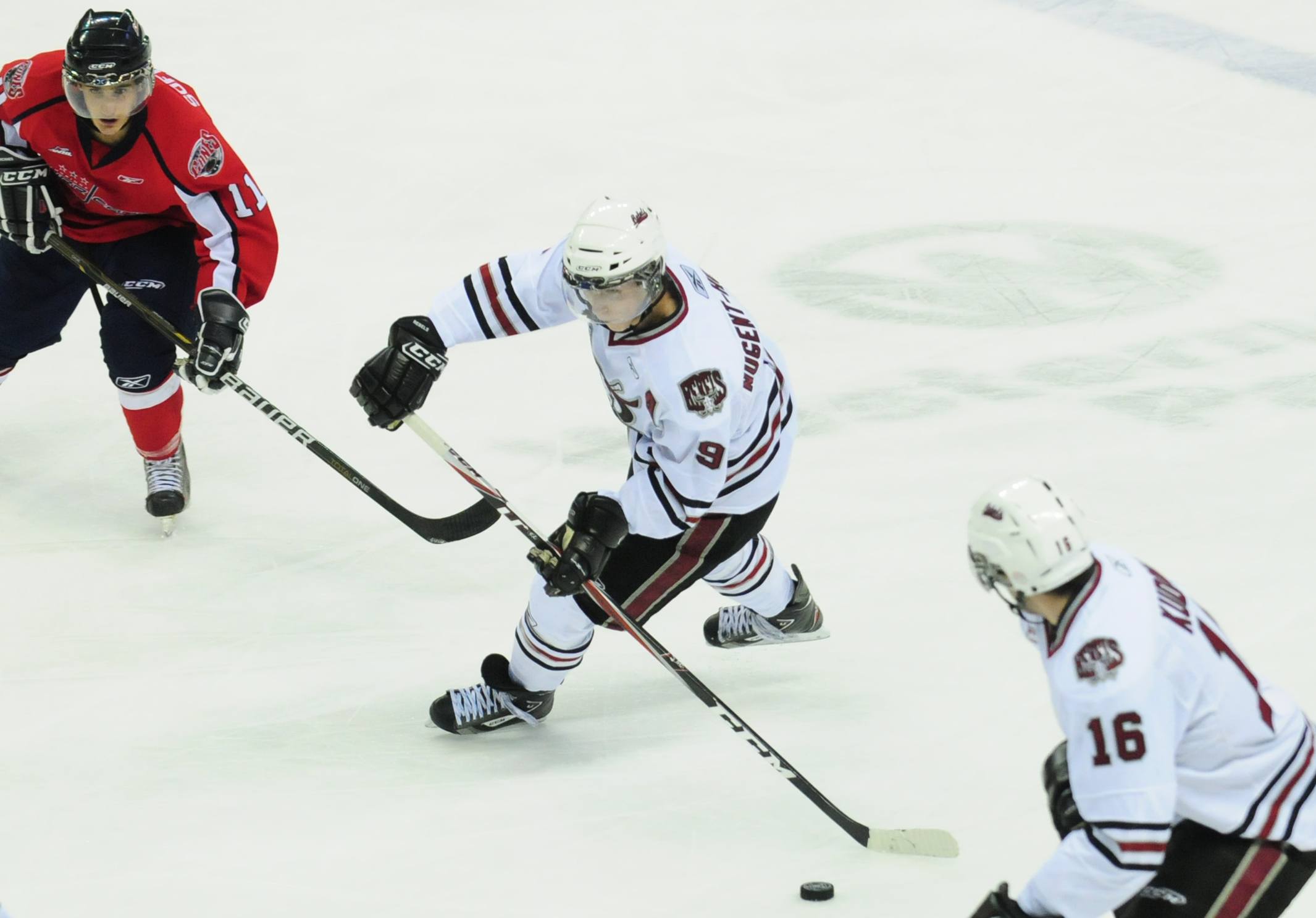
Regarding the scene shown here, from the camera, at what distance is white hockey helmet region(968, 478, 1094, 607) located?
201 cm

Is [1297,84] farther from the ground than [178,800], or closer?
farther from the ground

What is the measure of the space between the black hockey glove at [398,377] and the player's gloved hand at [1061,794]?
145 cm

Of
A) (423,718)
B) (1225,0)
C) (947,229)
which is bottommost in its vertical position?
(423,718)

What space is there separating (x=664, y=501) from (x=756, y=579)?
1.97ft

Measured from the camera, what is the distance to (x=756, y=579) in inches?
139

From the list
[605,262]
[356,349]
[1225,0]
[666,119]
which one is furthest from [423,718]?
[1225,0]

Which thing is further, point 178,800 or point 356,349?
point 356,349

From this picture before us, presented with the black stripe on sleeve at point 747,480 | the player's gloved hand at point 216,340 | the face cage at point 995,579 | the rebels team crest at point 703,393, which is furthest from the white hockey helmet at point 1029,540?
the player's gloved hand at point 216,340

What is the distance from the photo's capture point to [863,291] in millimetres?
5363

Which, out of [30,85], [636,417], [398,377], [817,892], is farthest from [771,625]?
[30,85]

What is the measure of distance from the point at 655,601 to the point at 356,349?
2177mm

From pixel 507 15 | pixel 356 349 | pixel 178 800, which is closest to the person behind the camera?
pixel 178 800

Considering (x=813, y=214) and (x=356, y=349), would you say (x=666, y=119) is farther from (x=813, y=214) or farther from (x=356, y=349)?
(x=356, y=349)

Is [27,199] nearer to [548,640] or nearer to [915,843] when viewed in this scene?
[548,640]
